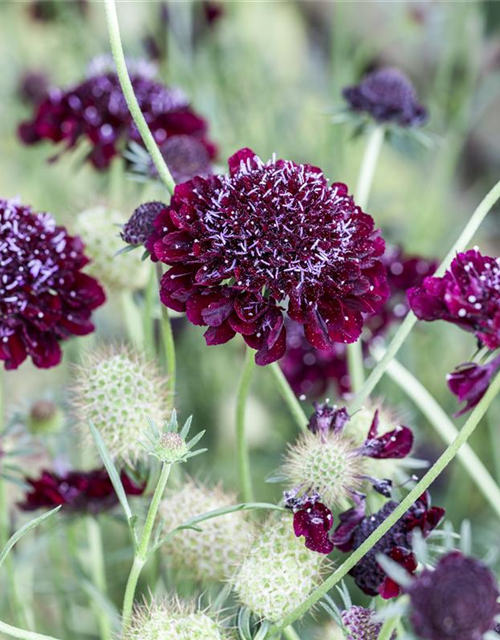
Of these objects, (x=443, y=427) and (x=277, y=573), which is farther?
(x=443, y=427)

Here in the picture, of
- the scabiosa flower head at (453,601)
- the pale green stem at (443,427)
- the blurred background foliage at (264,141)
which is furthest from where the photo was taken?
the blurred background foliage at (264,141)

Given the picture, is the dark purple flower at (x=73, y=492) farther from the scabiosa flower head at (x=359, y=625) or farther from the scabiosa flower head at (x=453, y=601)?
the scabiosa flower head at (x=453, y=601)

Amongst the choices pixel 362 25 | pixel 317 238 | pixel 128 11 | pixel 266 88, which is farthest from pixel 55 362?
pixel 362 25

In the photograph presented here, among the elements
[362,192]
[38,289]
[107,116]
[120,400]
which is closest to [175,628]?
[120,400]

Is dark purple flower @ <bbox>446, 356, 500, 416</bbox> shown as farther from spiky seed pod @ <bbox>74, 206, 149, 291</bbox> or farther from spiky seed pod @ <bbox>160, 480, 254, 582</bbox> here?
spiky seed pod @ <bbox>74, 206, 149, 291</bbox>

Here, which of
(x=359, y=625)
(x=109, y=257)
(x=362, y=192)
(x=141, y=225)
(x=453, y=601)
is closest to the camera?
(x=453, y=601)

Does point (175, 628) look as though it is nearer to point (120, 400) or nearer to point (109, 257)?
point (120, 400)

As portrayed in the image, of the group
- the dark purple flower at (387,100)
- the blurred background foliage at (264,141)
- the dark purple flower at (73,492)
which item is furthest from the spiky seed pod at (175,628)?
the dark purple flower at (387,100)
